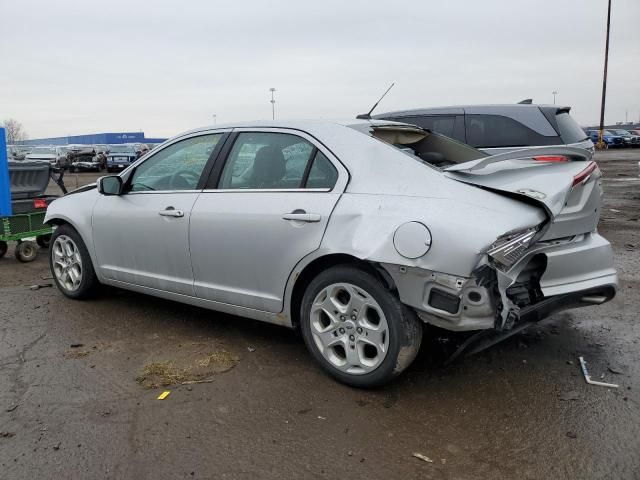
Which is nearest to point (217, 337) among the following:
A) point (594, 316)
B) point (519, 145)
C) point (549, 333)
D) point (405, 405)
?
point (405, 405)

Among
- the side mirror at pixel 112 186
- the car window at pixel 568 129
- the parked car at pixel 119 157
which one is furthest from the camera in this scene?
the parked car at pixel 119 157

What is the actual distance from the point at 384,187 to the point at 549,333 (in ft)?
6.50

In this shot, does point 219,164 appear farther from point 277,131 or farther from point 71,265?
point 71,265

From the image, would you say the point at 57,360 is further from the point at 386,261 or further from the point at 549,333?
the point at 549,333

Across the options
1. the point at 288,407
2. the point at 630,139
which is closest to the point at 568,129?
the point at 288,407

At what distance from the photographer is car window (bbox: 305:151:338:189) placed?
3.53 metres

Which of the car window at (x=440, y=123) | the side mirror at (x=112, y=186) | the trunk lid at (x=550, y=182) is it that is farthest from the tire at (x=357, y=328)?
the car window at (x=440, y=123)

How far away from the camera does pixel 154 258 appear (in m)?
4.39

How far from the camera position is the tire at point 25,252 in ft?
24.1

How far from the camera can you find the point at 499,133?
748cm

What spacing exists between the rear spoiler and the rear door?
27.7 inches

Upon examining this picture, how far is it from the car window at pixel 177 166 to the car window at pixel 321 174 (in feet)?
3.24

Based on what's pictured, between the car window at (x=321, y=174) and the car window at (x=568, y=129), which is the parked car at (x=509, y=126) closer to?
the car window at (x=568, y=129)

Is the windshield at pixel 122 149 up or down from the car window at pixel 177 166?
down
